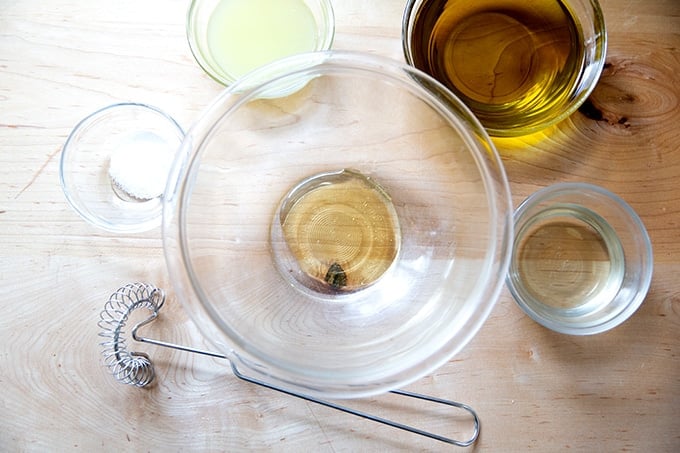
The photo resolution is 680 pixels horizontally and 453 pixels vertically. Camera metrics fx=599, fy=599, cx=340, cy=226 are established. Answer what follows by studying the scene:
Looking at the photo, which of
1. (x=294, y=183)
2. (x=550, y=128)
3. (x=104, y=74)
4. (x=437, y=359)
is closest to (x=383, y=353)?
(x=437, y=359)

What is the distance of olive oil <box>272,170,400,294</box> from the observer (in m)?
0.72

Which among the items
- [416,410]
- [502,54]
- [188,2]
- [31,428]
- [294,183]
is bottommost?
[31,428]

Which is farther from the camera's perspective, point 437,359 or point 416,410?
point 416,410

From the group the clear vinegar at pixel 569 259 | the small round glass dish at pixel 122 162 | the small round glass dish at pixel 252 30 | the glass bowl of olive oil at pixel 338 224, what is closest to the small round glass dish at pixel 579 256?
the clear vinegar at pixel 569 259

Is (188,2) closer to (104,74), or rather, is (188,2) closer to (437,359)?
(104,74)

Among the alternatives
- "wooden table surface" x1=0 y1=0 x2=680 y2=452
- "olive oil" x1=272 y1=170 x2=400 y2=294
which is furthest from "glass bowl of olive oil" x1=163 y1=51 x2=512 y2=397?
"wooden table surface" x1=0 y1=0 x2=680 y2=452

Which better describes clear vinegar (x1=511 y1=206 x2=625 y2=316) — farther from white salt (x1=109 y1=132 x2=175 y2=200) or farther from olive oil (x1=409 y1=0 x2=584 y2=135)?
white salt (x1=109 y1=132 x2=175 y2=200)

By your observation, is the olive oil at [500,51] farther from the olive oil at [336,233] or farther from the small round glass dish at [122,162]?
the small round glass dish at [122,162]

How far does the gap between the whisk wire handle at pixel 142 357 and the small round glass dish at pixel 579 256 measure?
17cm

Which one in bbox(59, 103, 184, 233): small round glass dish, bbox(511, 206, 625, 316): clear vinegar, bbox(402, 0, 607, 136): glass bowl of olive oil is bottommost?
bbox(59, 103, 184, 233): small round glass dish

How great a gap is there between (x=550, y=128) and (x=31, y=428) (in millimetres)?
738

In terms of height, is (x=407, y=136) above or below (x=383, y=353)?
above

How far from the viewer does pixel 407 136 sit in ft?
2.26

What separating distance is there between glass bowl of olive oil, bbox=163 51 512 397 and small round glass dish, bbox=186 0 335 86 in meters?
0.07
